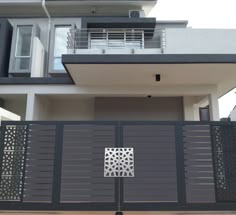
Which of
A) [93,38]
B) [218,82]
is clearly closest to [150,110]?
[218,82]

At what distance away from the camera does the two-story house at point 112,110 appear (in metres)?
4.73

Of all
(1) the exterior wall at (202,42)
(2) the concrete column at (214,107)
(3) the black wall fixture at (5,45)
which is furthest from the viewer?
(3) the black wall fixture at (5,45)

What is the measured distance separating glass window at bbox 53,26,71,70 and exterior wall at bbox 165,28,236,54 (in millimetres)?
4417

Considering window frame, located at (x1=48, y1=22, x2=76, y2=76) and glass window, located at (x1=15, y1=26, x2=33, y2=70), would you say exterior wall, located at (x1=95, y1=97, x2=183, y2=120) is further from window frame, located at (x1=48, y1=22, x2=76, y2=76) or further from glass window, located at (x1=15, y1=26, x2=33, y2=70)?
glass window, located at (x1=15, y1=26, x2=33, y2=70)

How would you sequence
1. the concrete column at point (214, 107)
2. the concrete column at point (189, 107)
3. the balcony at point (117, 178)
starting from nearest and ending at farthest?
the balcony at point (117, 178) → the concrete column at point (214, 107) → the concrete column at point (189, 107)

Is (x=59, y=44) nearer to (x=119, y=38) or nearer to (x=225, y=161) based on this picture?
(x=119, y=38)

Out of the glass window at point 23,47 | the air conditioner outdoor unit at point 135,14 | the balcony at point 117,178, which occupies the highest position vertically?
the air conditioner outdoor unit at point 135,14

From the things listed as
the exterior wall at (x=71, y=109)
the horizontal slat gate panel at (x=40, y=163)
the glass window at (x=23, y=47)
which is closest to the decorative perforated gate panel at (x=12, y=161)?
the horizontal slat gate panel at (x=40, y=163)

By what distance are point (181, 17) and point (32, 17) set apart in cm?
634

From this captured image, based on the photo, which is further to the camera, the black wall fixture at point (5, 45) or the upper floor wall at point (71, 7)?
the upper floor wall at point (71, 7)

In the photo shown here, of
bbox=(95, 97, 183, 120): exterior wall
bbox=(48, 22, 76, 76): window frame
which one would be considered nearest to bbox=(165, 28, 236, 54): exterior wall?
bbox=(95, 97, 183, 120): exterior wall

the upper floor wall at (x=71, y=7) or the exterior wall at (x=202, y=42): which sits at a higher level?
the upper floor wall at (x=71, y=7)

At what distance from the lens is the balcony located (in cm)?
468

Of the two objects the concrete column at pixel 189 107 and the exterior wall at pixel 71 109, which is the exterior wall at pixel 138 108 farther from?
the exterior wall at pixel 71 109
